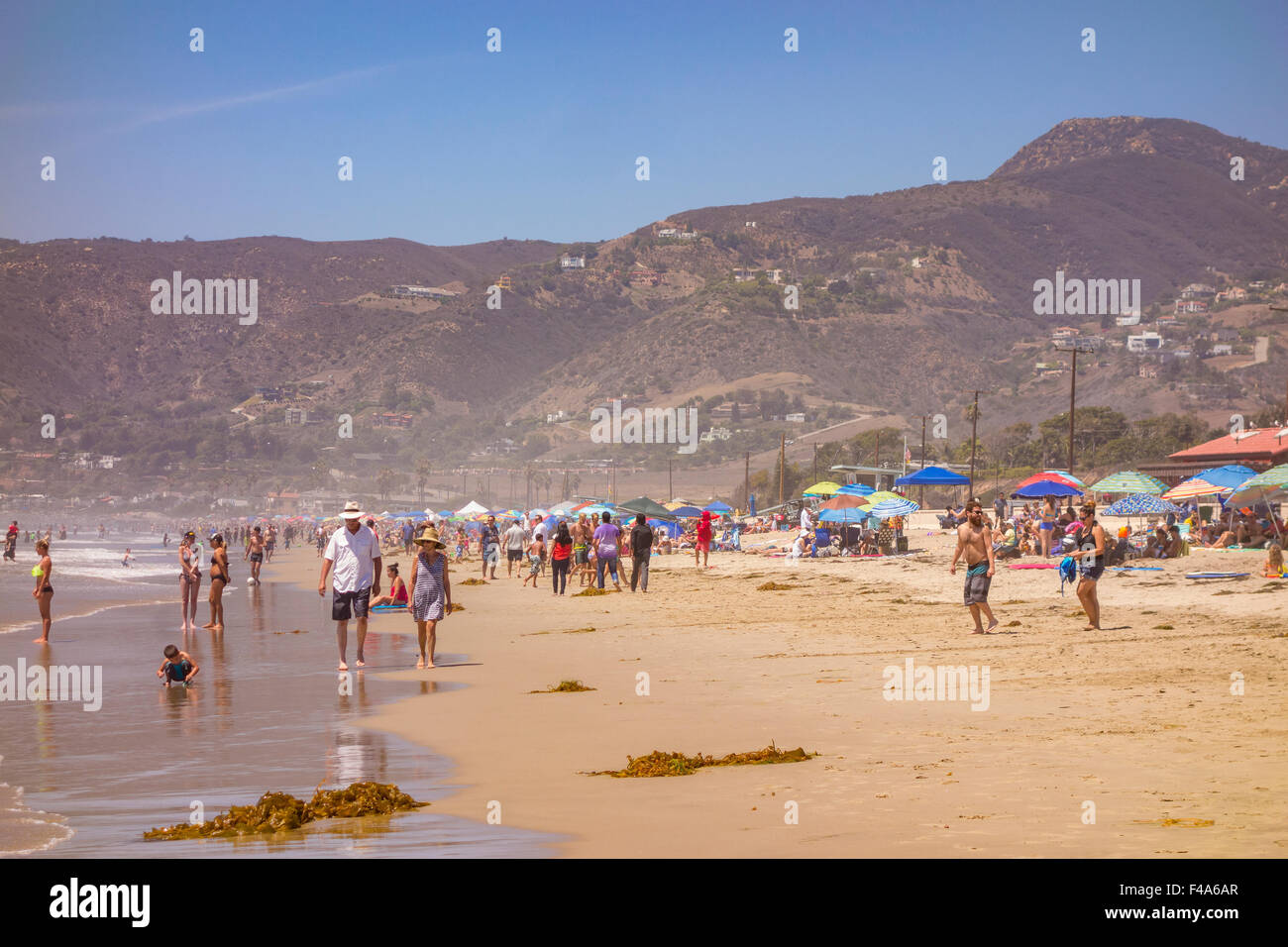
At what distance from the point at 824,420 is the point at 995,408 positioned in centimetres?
2538

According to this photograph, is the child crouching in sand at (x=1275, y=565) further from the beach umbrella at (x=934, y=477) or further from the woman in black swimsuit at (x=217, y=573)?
the woman in black swimsuit at (x=217, y=573)

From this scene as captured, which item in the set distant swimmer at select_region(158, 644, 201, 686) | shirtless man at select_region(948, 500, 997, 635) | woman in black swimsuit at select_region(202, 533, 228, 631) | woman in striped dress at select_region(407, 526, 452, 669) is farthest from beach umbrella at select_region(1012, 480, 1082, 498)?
distant swimmer at select_region(158, 644, 201, 686)

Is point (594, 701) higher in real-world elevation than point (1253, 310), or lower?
lower

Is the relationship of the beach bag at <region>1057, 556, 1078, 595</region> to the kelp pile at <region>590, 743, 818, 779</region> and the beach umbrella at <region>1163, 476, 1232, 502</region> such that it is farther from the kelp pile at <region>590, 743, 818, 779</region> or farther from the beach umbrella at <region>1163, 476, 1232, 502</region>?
the beach umbrella at <region>1163, 476, 1232, 502</region>

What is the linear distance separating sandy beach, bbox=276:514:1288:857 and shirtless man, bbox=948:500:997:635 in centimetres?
38

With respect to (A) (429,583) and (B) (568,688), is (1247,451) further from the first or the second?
(B) (568,688)

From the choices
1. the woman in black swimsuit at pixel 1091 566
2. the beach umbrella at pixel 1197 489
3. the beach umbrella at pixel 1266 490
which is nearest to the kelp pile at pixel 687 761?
the woman in black swimsuit at pixel 1091 566

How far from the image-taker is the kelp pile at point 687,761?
6.61 meters

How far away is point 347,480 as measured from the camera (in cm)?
17400

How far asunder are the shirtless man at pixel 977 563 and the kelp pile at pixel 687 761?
6398 millimetres

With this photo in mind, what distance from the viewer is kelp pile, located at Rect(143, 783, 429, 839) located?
5398 mm

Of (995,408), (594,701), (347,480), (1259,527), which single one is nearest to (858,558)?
(1259,527)

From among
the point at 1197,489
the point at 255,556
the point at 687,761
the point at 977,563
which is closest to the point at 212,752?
the point at 687,761

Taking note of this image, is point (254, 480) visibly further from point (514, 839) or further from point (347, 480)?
point (514, 839)
